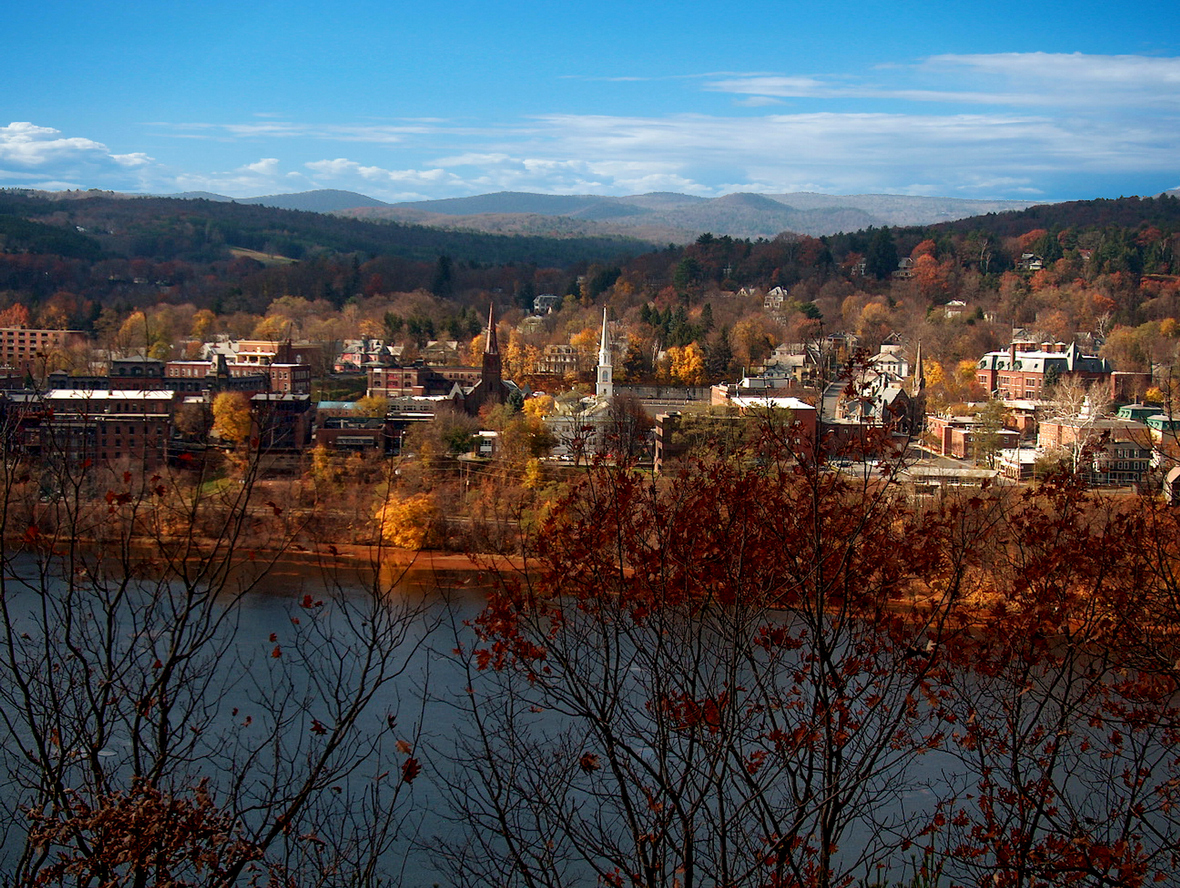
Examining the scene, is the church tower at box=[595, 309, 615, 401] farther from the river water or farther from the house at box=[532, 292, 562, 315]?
the house at box=[532, 292, 562, 315]

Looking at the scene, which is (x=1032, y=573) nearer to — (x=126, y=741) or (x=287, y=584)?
(x=126, y=741)

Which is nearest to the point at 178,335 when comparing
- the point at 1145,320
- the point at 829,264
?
the point at 829,264

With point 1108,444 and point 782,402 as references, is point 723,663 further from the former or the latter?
point 782,402

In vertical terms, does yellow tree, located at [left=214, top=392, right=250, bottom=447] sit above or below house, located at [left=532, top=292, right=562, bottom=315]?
below

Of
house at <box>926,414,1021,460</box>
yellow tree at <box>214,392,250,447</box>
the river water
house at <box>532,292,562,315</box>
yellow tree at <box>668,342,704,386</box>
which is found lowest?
the river water

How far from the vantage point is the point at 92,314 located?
1041 inches

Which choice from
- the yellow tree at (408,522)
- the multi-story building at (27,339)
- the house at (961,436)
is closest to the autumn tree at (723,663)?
the yellow tree at (408,522)

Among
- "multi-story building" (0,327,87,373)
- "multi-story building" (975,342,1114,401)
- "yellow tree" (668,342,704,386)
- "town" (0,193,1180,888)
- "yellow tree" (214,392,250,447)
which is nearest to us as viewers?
"town" (0,193,1180,888)

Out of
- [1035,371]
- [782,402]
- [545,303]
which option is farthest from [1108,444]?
[545,303]

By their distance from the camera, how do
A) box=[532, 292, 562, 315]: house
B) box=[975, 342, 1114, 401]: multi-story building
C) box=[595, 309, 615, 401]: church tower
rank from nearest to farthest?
box=[595, 309, 615, 401]: church tower, box=[975, 342, 1114, 401]: multi-story building, box=[532, 292, 562, 315]: house

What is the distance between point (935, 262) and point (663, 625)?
3031 centimetres

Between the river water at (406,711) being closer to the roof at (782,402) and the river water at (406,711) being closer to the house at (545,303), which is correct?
the roof at (782,402)

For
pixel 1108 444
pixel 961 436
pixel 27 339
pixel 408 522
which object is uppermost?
pixel 1108 444

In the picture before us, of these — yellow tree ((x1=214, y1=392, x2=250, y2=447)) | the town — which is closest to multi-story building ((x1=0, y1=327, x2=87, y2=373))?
the town
